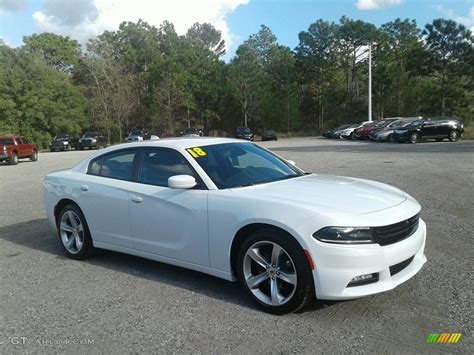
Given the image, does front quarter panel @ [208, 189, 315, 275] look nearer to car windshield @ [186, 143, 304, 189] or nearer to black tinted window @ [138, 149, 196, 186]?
car windshield @ [186, 143, 304, 189]

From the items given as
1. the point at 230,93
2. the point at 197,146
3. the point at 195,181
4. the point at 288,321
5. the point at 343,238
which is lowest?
the point at 288,321

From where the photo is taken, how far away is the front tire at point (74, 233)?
5.65 m

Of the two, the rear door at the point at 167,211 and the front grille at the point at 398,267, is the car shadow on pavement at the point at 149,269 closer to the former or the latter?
the rear door at the point at 167,211

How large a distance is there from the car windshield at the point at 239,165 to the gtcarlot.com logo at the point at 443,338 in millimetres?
2069

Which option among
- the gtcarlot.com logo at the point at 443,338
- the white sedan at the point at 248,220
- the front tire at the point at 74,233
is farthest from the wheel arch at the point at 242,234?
the front tire at the point at 74,233

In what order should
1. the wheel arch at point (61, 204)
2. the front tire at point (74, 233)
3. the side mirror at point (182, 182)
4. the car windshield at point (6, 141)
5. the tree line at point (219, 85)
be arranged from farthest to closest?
1. the tree line at point (219, 85)
2. the car windshield at point (6, 141)
3. the wheel arch at point (61, 204)
4. the front tire at point (74, 233)
5. the side mirror at point (182, 182)

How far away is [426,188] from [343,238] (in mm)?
7228

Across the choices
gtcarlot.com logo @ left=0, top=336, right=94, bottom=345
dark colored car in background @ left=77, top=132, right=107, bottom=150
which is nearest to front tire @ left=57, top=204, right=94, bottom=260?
gtcarlot.com logo @ left=0, top=336, right=94, bottom=345

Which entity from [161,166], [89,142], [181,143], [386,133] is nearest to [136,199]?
[161,166]

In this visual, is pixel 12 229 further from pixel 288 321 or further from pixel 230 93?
pixel 230 93

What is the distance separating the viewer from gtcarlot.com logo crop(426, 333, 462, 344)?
3295 millimetres

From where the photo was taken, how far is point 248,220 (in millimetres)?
3969

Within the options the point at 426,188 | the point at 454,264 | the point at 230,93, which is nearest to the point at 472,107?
the point at 230,93

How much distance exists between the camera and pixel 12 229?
7703 millimetres
